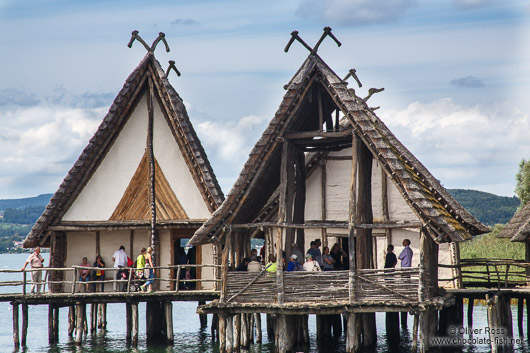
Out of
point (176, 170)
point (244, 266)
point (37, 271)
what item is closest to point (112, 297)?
point (37, 271)

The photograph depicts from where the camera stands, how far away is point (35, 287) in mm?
33031

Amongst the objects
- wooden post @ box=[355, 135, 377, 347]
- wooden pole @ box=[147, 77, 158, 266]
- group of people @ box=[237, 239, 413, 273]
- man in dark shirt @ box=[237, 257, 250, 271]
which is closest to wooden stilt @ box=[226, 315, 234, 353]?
group of people @ box=[237, 239, 413, 273]

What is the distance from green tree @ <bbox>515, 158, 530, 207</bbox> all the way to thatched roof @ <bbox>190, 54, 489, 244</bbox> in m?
36.3

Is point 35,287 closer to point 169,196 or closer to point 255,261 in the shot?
point 169,196

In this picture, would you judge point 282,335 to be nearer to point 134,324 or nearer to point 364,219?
point 364,219

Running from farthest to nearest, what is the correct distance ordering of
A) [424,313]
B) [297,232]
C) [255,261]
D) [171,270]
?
[171,270], [297,232], [255,261], [424,313]

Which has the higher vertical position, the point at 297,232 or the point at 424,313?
the point at 297,232

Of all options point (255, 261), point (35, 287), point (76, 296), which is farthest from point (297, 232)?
point (35, 287)

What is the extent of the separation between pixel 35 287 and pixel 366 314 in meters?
12.7

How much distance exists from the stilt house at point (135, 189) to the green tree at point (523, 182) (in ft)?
110

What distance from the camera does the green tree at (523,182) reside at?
60.7 m

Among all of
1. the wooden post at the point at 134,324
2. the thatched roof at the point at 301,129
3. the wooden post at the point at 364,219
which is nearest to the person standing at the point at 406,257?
the wooden post at the point at 364,219

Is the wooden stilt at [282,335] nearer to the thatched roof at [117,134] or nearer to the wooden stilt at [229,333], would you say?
the wooden stilt at [229,333]

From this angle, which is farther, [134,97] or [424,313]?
[134,97]
